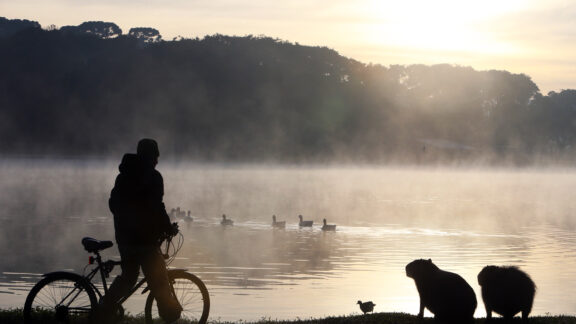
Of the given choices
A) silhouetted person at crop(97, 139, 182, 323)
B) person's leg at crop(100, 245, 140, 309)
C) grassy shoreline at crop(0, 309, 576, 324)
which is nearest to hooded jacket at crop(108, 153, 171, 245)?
silhouetted person at crop(97, 139, 182, 323)

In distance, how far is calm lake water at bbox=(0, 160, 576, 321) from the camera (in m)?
24.7

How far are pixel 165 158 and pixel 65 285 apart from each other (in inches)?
7057

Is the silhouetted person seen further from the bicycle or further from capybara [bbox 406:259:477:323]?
capybara [bbox 406:259:477:323]

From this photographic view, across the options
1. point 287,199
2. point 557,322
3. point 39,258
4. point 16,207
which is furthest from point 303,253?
point 287,199

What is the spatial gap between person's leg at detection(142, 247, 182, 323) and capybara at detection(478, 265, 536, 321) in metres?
5.38

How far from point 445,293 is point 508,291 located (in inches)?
62.1

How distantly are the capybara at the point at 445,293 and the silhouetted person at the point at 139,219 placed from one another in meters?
4.26

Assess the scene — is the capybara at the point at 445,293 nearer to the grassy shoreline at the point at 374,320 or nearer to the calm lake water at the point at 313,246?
the grassy shoreline at the point at 374,320

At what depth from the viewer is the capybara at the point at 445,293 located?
13.0 metres

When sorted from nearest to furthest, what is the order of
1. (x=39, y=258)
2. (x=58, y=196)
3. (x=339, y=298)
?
(x=339, y=298)
(x=39, y=258)
(x=58, y=196)

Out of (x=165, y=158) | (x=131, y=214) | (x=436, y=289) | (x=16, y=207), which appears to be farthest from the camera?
(x=165, y=158)

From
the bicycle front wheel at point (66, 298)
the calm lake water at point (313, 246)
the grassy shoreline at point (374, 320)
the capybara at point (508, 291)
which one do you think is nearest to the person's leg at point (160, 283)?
the bicycle front wheel at point (66, 298)

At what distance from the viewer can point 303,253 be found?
122 ft

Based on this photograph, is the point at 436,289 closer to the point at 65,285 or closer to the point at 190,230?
the point at 65,285
